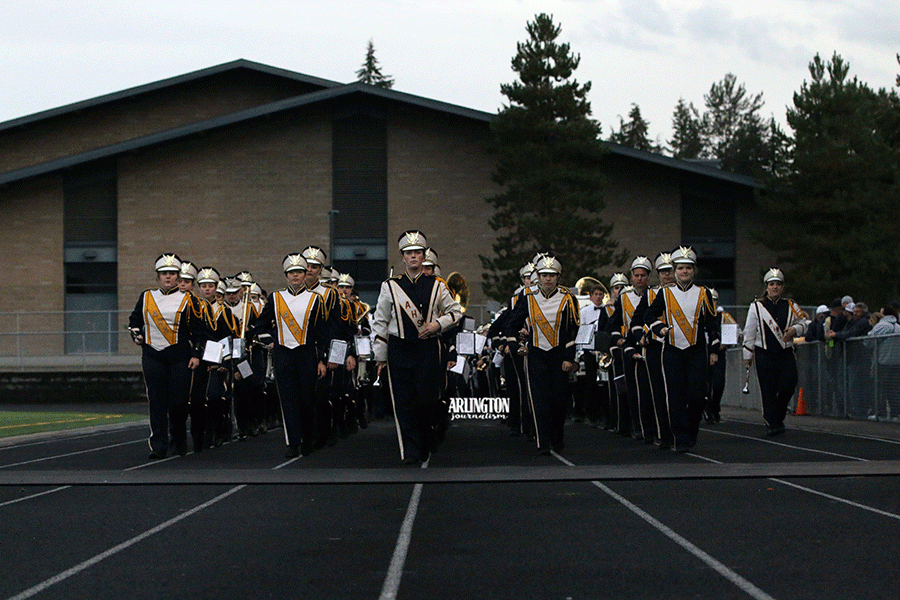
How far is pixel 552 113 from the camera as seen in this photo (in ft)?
165

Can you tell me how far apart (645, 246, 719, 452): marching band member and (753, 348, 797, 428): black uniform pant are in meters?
2.78

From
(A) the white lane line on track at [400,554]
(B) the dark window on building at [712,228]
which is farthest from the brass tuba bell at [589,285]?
(B) the dark window on building at [712,228]

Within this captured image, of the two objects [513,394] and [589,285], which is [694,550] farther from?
[589,285]

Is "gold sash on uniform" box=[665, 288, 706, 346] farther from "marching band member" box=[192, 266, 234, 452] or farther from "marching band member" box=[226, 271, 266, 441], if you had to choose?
"marching band member" box=[226, 271, 266, 441]

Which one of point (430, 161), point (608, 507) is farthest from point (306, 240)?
point (608, 507)

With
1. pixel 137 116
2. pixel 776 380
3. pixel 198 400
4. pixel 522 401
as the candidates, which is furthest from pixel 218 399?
pixel 137 116

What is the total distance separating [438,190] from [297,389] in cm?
3629

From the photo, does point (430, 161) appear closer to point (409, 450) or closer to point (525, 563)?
point (409, 450)

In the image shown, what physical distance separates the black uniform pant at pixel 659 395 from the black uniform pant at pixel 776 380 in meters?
2.66

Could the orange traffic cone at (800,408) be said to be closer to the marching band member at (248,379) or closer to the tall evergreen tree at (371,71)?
the marching band member at (248,379)

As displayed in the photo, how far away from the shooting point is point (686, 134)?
13025 cm

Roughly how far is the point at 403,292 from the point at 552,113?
1457 inches

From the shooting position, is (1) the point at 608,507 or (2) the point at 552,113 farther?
(2) the point at 552,113

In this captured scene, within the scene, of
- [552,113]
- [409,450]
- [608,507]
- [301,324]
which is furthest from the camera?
[552,113]
